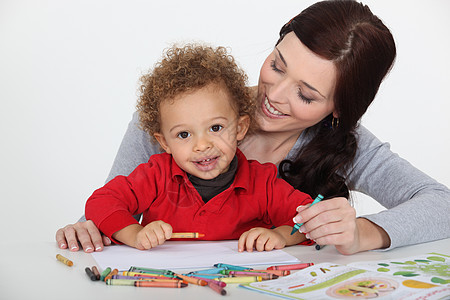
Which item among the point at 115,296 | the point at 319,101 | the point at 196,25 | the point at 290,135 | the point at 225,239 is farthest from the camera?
the point at 196,25

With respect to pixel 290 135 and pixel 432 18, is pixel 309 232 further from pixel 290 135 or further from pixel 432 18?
pixel 432 18

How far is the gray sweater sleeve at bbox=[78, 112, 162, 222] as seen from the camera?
190cm

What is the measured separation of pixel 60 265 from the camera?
1.24 metres

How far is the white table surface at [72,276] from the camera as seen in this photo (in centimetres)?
102

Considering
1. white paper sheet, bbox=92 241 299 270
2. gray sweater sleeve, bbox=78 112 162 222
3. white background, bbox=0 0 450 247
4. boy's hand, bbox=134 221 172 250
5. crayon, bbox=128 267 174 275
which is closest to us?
crayon, bbox=128 267 174 275

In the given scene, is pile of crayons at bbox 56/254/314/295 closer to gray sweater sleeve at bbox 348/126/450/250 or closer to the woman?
the woman

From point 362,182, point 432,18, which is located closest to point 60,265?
point 362,182

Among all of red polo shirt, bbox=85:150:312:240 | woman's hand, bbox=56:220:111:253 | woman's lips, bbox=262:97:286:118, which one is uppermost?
woman's lips, bbox=262:97:286:118

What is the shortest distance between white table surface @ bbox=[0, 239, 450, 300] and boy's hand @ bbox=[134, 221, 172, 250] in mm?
134

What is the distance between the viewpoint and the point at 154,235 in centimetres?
137

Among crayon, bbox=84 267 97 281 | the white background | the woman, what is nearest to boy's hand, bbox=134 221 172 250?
the woman

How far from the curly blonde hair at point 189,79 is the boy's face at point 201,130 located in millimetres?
27

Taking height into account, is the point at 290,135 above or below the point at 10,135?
below

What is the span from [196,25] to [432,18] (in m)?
1.70
